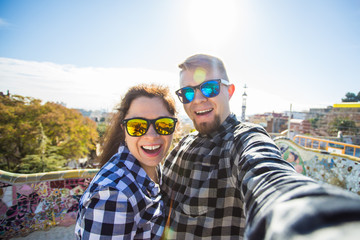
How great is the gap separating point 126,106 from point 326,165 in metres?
5.11

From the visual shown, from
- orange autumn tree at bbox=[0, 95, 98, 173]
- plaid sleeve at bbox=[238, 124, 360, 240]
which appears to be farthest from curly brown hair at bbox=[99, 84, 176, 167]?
orange autumn tree at bbox=[0, 95, 98, 173]

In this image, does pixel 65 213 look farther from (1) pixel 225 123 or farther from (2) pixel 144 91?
(1) pixel 225 123

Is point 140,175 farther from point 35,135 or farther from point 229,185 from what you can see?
point 35,135

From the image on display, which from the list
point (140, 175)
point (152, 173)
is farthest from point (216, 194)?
point (152, 173)

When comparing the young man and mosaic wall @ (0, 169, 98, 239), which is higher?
the young man

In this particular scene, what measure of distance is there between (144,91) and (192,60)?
648mm

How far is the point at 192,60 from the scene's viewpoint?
1.88 meters

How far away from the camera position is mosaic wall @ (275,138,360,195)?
13.0 feet

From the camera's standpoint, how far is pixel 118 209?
1.01 meters

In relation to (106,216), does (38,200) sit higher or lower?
lower

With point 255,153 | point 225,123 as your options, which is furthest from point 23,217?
point 255,153

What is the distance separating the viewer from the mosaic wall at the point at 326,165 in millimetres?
3955

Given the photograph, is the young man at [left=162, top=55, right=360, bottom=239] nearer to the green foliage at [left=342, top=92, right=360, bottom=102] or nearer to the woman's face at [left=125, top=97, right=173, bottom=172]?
the woman's face at [left=125, top=97, right=173, bottom=172]

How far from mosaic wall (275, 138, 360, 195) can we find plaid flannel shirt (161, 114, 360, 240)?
4.09m
